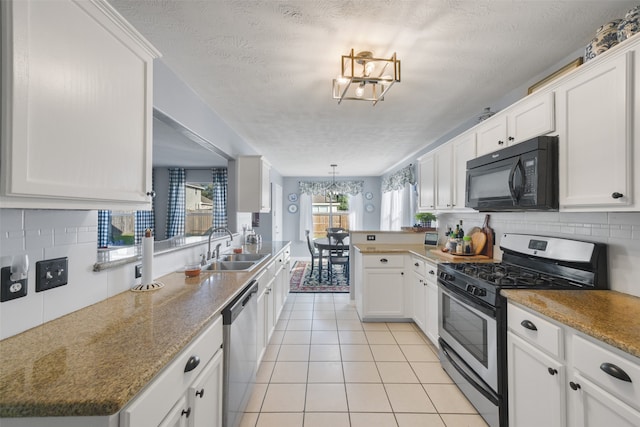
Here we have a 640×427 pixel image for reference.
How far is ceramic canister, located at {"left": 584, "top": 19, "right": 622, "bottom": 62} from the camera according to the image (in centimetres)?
139

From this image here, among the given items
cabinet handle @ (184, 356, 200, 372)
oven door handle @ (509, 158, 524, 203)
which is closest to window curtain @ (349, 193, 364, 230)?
oven door handle @ (509, 158, 524, 203)

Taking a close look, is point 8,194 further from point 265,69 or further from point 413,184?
point 413,184

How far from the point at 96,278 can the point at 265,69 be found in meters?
1.69

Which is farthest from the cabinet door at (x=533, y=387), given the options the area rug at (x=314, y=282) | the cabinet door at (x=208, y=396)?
the area rug at (x=314, y=282)

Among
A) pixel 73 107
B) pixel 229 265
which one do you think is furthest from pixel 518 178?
pixel 229 265

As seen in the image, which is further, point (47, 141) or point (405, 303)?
point (405, 303)

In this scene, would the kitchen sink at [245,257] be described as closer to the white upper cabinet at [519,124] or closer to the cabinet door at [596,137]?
the white upper cabinet at [519,124]

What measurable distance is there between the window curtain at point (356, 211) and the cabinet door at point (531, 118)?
5.70m

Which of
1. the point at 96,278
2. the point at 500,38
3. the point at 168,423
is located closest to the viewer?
the point at 168,423

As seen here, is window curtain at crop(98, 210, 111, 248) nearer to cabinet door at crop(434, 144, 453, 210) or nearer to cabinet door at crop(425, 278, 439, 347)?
cabinet door at crop(425, 278, 439, 347)

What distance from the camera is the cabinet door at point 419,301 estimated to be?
2791 millimetres

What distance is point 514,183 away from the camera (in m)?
1.83

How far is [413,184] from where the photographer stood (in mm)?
4969

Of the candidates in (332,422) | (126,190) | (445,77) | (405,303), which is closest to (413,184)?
(405,303)
